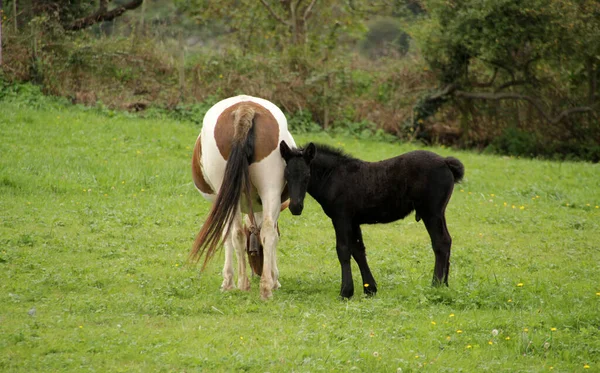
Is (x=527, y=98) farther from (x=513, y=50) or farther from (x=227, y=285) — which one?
(x=227, y=285)

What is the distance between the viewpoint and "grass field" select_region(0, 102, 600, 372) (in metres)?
5.64

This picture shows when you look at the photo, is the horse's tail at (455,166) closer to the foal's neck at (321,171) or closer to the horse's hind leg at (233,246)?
the foal's neck at (321,171)

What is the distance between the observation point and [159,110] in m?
18.8

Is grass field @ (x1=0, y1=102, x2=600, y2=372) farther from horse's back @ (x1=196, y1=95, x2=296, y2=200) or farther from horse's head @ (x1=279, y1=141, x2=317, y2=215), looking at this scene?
horse's back @ (x1=196, y1=95, x2=296, y2=200)

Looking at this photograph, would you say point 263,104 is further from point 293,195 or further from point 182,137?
point 182,137

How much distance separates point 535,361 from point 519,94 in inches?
640

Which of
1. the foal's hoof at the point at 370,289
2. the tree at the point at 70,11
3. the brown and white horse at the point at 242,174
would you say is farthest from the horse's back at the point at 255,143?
the tree at the point at 70,11

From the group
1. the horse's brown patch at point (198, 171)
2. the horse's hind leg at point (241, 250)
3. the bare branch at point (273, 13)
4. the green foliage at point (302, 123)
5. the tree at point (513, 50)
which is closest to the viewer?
the horse's hind leg at point (241, 250)

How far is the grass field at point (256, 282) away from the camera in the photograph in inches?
222

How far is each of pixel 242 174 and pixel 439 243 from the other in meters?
2.15

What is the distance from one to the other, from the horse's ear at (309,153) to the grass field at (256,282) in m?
1.43

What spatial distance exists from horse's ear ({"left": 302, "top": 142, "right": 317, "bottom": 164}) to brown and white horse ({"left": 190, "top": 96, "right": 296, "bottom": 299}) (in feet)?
0.88

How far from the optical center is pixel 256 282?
339 inches

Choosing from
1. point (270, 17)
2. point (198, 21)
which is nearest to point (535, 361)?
point (270, 17)
